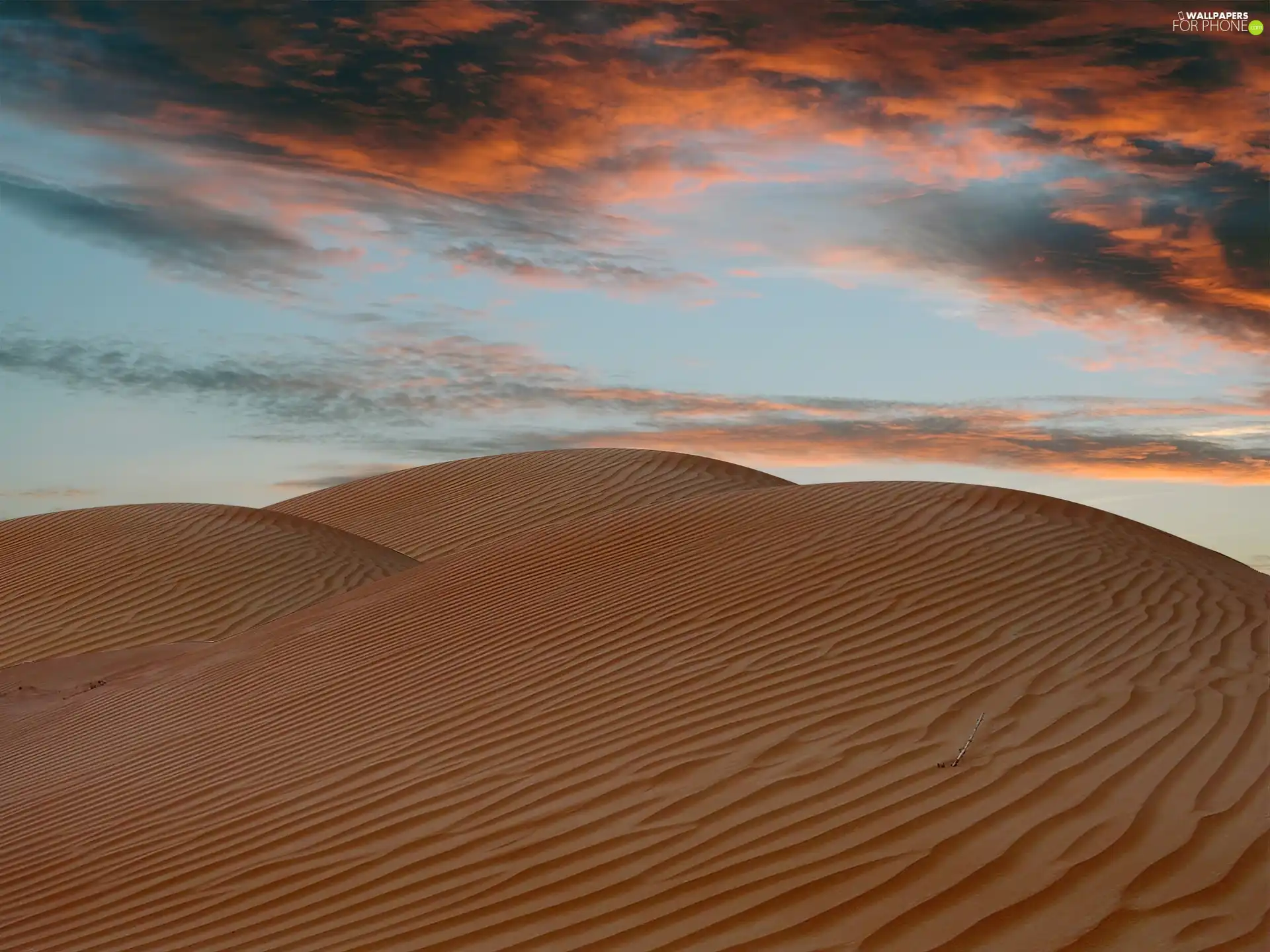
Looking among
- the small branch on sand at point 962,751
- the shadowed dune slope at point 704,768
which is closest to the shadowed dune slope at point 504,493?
the shadowed dune slope at point 704,768

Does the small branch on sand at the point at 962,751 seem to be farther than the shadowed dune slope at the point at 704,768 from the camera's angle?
Yes

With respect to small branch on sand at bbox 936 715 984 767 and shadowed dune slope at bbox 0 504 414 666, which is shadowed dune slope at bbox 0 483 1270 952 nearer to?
small branch on sand at bbox 936 715 984 767

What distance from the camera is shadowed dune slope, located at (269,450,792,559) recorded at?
68.9 ft

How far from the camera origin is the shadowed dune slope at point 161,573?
15.4m

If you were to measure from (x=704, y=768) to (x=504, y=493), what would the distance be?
16699mm

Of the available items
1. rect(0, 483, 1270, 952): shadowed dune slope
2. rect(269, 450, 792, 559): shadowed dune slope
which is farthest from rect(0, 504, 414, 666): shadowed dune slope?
rect(0, 483, 1270, 952): shadowed dune slope

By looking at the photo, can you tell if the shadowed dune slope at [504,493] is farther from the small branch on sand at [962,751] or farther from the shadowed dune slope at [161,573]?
the small branch on sand at [962,751]

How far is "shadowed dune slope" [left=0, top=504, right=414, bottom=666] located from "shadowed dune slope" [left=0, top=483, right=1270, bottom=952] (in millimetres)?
4016

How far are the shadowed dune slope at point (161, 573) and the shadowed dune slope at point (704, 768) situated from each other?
13.2 ft

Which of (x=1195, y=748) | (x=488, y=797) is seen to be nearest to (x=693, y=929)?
(x=488, y=797)

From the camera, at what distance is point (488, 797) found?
6.07 metres

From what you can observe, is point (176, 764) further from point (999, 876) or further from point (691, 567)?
point (999, 876)

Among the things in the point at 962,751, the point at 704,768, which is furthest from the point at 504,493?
the point at 962,751

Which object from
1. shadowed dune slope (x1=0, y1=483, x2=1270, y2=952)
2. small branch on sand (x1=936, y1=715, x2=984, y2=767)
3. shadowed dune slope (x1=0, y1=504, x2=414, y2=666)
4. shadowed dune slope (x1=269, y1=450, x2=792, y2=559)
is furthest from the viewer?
shadowed dune slope (x1=269, y1=450, x2=792, y2=559)
